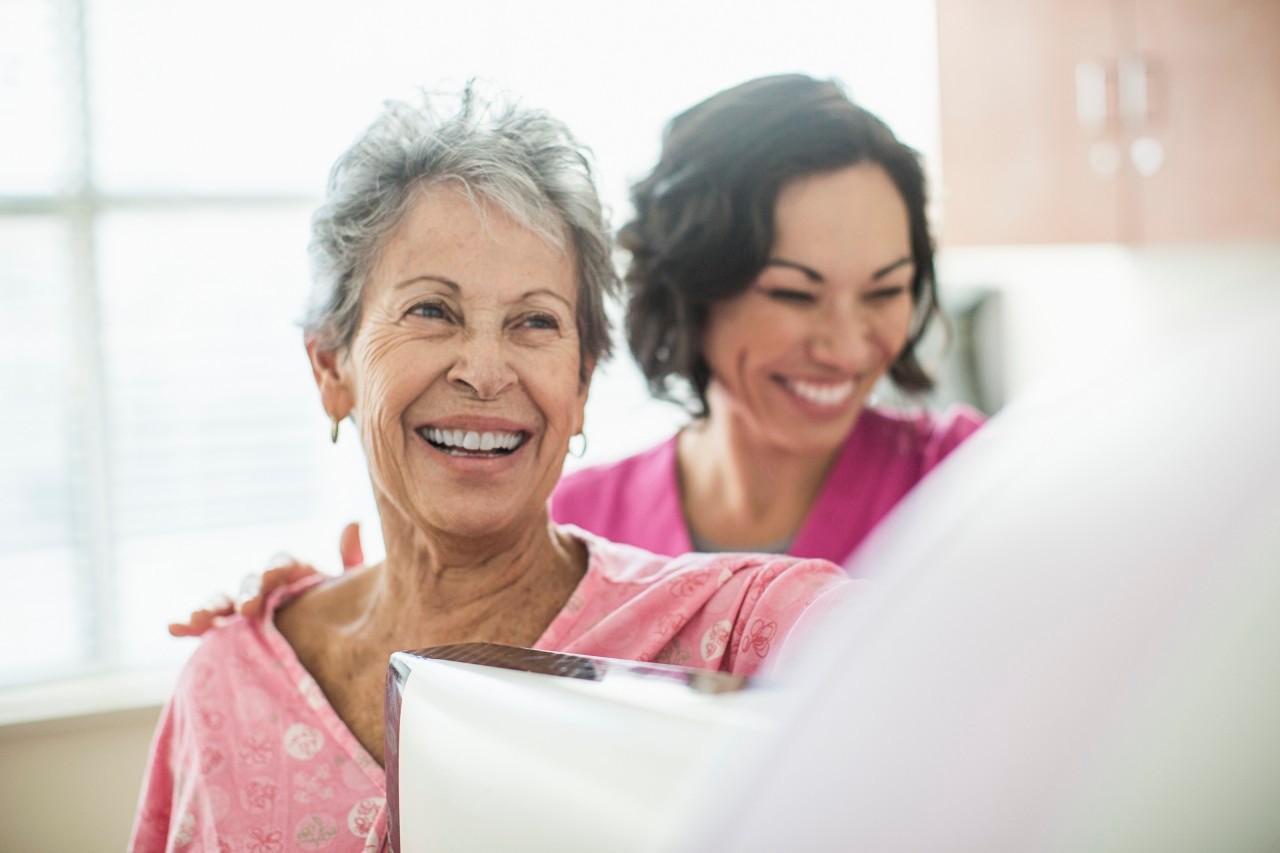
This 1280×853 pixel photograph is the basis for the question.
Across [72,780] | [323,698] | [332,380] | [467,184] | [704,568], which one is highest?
[467,184]

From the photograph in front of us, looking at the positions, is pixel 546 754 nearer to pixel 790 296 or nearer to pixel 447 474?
pixel 447 474

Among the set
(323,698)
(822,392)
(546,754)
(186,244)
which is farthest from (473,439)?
(186,244)

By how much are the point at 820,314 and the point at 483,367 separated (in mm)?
642

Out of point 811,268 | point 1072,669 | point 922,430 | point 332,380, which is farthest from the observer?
point 922,430

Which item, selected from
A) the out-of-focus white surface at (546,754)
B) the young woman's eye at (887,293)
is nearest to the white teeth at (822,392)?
the young woman's eye at (887,293)

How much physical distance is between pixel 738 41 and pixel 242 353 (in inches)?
45.1

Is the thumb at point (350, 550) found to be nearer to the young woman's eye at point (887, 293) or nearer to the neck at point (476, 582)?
the neck at point (476, 582)

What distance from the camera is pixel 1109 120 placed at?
2.03 metres

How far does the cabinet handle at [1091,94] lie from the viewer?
6.64ft

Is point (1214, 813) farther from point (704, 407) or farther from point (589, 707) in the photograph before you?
point (704, 407)

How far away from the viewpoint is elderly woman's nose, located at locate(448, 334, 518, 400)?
76cm

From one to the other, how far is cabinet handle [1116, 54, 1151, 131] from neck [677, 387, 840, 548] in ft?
3.28

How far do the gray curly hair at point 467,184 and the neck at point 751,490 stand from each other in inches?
23.0

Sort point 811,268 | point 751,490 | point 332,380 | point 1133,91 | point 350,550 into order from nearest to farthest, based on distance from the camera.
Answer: point 332,380, point 350,550, point 811,268, point 751,490, point 1133,91
